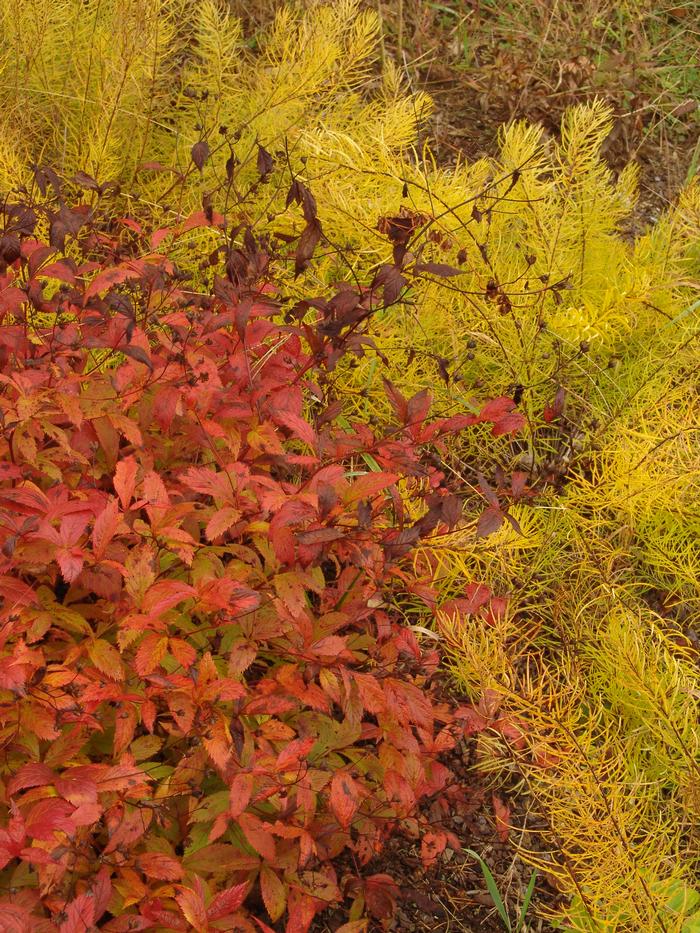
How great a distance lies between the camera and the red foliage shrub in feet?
4.63

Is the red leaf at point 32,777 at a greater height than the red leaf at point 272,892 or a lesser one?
greater

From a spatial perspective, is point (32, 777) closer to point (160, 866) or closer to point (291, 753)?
point (160, 866)

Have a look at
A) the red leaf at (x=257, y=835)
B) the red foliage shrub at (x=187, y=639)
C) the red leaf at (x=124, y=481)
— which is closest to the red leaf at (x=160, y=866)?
the red foliage shrub at (x=187, y=639)

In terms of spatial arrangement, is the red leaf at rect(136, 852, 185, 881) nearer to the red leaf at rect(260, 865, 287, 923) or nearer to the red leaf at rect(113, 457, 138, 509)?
the red leaf at rect(260, 865, 287, 923)

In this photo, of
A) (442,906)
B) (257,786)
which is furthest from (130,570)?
(442,906)

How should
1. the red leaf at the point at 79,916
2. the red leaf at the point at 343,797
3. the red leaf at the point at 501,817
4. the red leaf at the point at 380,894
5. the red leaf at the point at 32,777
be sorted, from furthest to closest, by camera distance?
1. the red leaf at the point at 501,817
2. the red leaf at the point at 380,894
3. the red leaf at the point at 343,797
4. the red leaf at the point at 32,777
5. the red leaf at the point at 79,916

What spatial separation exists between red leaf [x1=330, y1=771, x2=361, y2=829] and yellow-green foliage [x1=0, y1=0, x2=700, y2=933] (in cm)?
41

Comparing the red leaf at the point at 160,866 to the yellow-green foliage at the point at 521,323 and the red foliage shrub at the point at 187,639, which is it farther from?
the yellow-green foliage at the point at 521,323

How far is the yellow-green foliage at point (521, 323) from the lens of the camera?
208 cm

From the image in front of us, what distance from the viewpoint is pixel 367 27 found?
2.80 meters

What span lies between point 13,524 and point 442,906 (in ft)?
3.76

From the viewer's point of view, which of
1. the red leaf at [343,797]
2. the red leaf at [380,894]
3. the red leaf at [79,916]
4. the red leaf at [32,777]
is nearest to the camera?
the red leaf at [79,916]

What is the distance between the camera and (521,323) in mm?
2660

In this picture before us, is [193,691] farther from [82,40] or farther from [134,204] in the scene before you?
[82,40]
